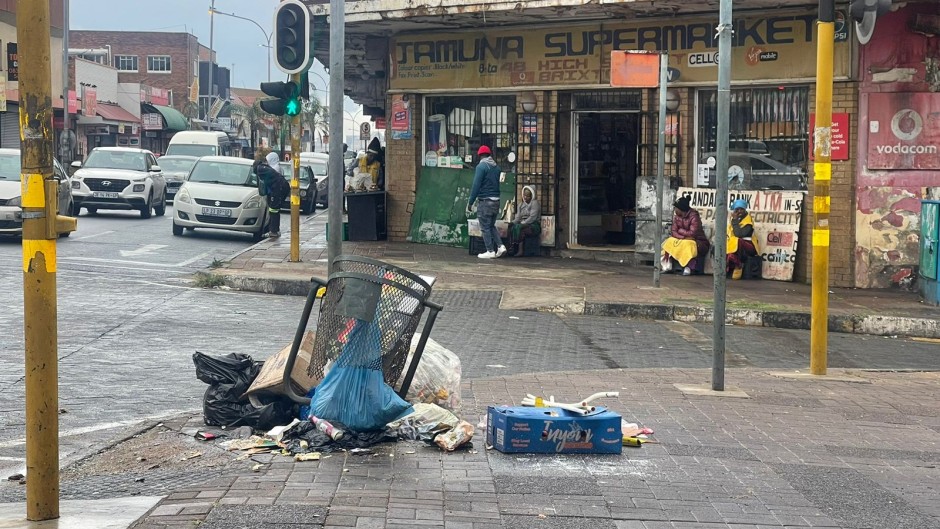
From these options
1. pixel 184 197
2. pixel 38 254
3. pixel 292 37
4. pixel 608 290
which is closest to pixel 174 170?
pixel 184 197

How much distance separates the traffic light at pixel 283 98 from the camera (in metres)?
14.0

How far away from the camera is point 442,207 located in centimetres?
2039

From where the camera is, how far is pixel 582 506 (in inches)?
204

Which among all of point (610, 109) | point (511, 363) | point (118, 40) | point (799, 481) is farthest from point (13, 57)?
point (118, 40)

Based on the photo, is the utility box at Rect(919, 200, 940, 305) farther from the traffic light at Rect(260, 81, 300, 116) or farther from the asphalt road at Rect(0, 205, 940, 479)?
the traffic light at Rect(260, 81, 300, 116)

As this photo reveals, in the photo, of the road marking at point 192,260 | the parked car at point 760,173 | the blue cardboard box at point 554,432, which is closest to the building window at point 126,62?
the road marking at point 192,260

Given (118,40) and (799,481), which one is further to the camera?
(118,40)

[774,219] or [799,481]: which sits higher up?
[774,219]

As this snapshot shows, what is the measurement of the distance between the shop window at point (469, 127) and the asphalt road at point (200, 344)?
581cm

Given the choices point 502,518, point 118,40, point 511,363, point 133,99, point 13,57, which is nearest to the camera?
point 502,518

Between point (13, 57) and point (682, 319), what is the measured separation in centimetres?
3055

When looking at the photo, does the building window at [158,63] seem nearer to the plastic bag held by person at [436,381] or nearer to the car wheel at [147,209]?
the car wheel at [147,209]

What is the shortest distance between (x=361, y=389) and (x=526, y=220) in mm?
12920

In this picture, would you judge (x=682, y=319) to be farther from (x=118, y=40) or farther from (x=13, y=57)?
(x=118, y=40)
